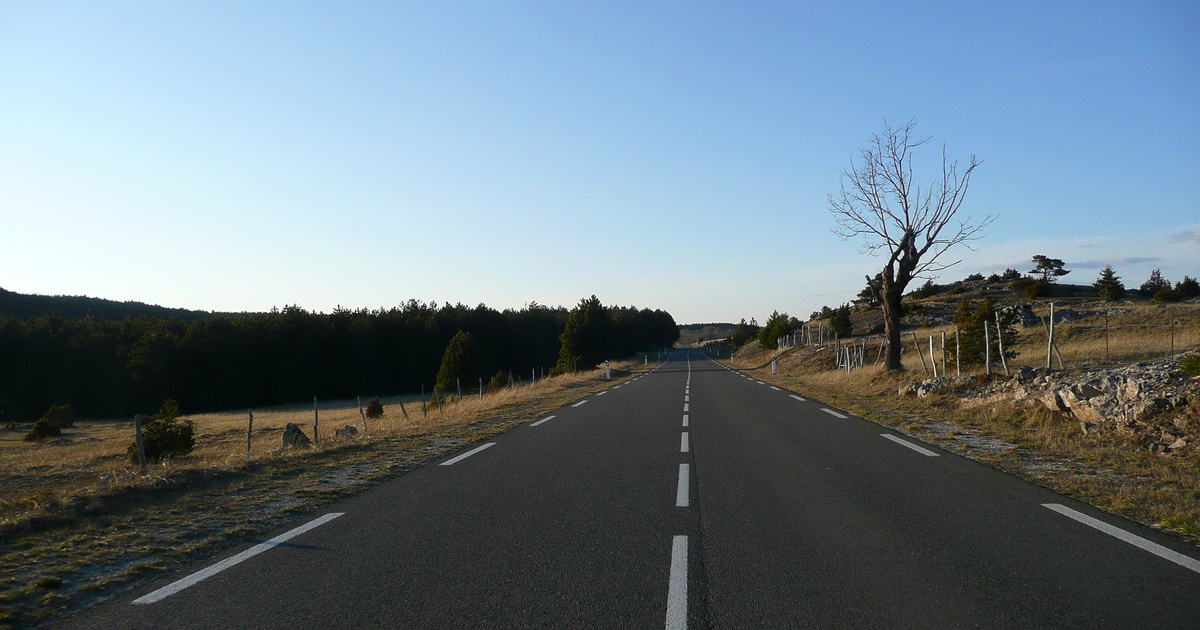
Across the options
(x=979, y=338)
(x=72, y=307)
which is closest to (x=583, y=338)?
(x=979, y=338)

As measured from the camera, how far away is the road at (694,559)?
12.8 ft

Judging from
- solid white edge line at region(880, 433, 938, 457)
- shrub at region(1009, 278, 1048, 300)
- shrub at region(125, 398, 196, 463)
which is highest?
shrub at region(1009, 278, 1048, 300)

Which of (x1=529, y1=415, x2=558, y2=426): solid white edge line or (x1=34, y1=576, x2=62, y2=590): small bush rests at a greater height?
(x1=34, y1=576, x2=62, y2=590): small bush

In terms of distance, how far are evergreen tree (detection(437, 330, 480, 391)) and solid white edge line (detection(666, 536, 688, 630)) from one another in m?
46.4

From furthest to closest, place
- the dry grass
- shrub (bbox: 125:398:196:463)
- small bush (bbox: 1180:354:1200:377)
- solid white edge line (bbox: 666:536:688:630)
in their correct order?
shrub (bbox: 125:398:196:463)
small bush (bbox: 1180:354:1200:377)
the dry grass
solid white edge line (bbox: 666:536:688:630)

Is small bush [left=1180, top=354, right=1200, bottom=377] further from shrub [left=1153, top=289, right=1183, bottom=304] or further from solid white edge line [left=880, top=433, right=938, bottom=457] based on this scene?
shrub [left=1153, top=289, right=1183, bottom=304]

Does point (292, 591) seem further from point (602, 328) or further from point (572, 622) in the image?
point (602, 328)

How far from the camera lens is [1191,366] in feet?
35.9

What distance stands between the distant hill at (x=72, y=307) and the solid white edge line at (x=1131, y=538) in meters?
118

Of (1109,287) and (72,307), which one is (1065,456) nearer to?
(1109,287)

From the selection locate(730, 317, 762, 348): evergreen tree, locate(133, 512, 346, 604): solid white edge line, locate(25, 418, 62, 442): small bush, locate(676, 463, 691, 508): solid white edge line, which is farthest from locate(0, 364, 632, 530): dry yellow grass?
locate(730, 317, 762, 348): evergreen tree

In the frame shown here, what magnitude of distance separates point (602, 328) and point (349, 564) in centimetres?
6347

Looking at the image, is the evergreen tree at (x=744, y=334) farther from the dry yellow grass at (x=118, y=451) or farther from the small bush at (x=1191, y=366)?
the small bush at (x=1191, y=366)

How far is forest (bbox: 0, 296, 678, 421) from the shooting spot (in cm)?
6362
